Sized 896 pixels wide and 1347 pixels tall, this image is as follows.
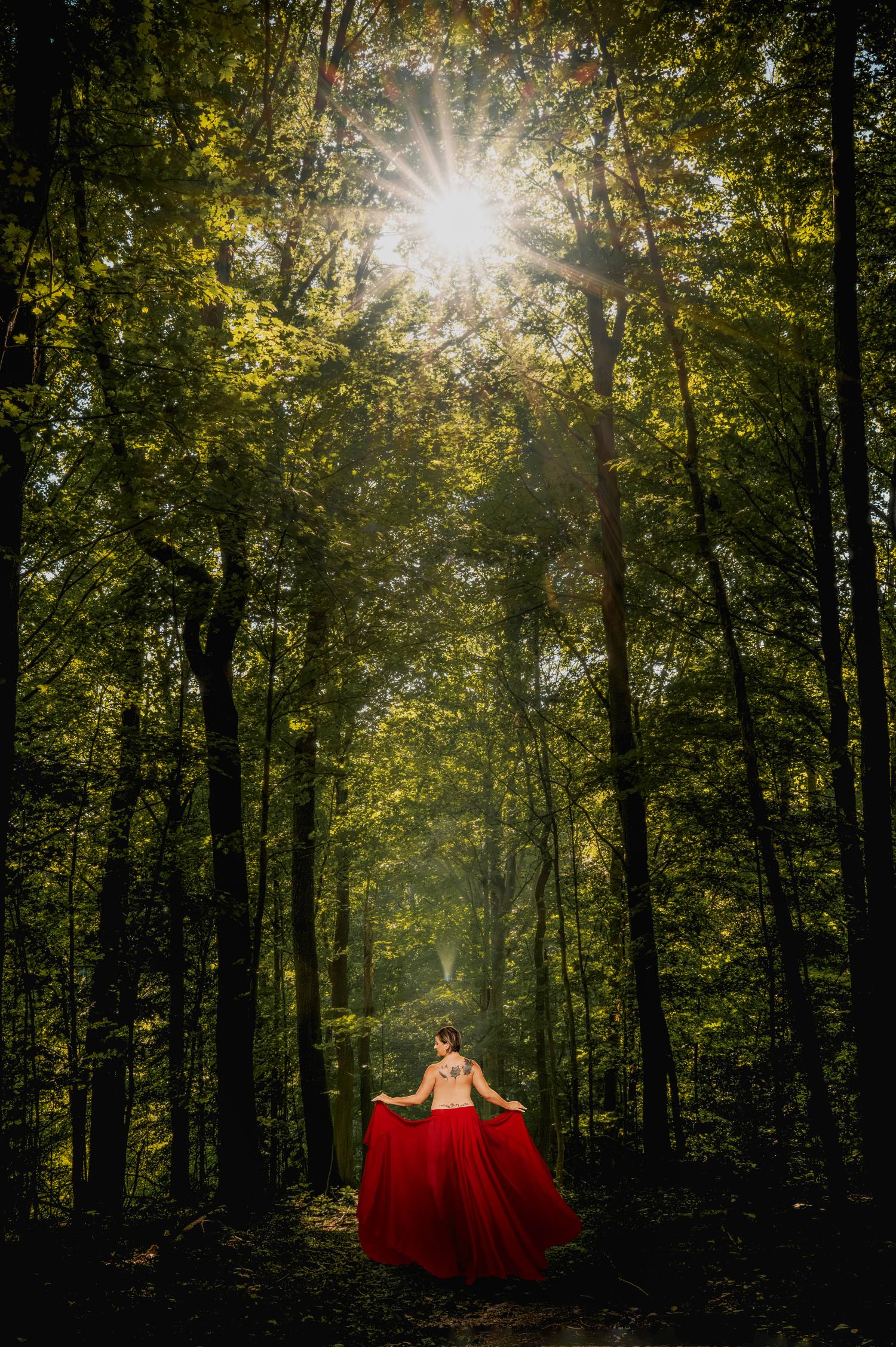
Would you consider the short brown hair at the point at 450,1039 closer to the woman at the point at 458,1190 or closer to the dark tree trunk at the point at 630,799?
the woman at the point at 458,1190

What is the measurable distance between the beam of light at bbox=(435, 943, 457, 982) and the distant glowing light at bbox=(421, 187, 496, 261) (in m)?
29.6

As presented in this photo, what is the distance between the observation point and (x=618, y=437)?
15258mm

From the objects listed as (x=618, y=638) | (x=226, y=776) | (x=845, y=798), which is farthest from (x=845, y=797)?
(x=226, y=776)

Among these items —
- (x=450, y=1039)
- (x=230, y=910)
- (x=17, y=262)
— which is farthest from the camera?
(x=230, y=910)

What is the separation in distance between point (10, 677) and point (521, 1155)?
6.18 metres

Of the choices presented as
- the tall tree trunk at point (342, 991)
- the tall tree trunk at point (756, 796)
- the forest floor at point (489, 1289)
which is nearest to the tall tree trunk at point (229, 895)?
the forest floor at point (489, 1289)

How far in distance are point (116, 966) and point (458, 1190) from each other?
20.4ft

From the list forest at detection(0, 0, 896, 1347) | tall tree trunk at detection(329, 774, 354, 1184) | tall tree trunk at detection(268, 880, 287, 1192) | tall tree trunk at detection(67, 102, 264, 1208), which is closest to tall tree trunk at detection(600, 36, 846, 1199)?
forest at detection(0, 0, 896, 1347)

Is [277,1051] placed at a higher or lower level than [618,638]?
lower

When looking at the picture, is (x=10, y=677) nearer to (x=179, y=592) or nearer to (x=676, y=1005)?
(x=179, y=592)

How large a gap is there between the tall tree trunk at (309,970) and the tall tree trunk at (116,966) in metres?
2.58

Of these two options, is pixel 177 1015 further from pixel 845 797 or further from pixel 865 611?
pixel 865 611

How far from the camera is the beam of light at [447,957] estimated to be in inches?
1495

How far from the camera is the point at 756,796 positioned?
809 cm
